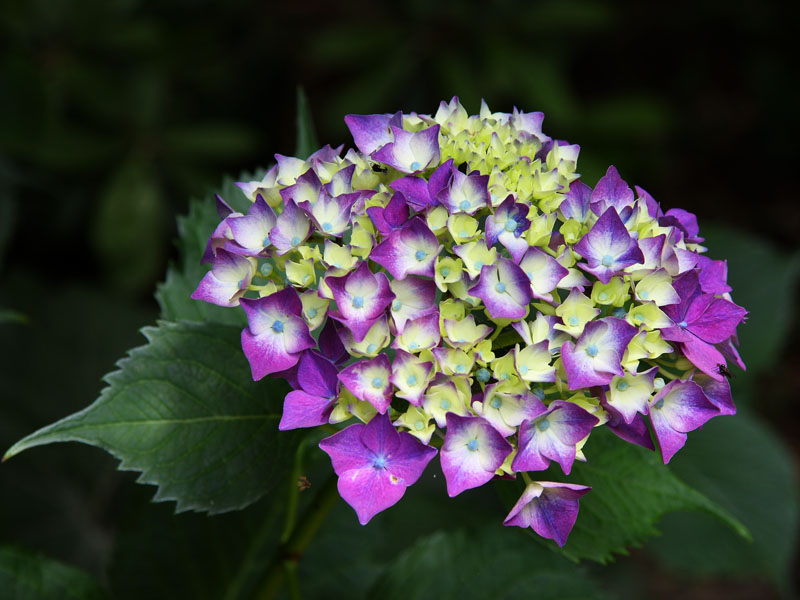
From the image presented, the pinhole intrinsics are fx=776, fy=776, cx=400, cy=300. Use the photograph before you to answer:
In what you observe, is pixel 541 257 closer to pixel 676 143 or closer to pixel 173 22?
pixel 173 22

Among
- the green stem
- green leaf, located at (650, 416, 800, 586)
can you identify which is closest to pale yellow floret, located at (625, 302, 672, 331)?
the green stem

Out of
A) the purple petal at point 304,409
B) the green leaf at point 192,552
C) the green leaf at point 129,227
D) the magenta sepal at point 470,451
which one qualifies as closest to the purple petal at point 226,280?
the purple petal at point 304,409

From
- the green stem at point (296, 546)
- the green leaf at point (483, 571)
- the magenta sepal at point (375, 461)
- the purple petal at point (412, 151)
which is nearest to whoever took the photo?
the magenta sepal at point (375, 461)

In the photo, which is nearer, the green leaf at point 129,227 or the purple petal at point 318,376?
the purple petal at point 318,376

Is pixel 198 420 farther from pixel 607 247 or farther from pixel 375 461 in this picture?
pixel 607 247

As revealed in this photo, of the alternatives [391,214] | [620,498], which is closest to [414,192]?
[391,214]

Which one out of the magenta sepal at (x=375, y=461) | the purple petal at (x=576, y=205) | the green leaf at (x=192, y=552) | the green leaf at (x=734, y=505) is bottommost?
the green leaf at (x=734, y=505)

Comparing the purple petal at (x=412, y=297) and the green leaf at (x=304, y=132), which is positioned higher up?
the green leaf at (x=304, y=132)

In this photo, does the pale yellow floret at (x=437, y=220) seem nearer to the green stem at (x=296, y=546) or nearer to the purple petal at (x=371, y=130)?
the purple petal at (x=371, y=130)
